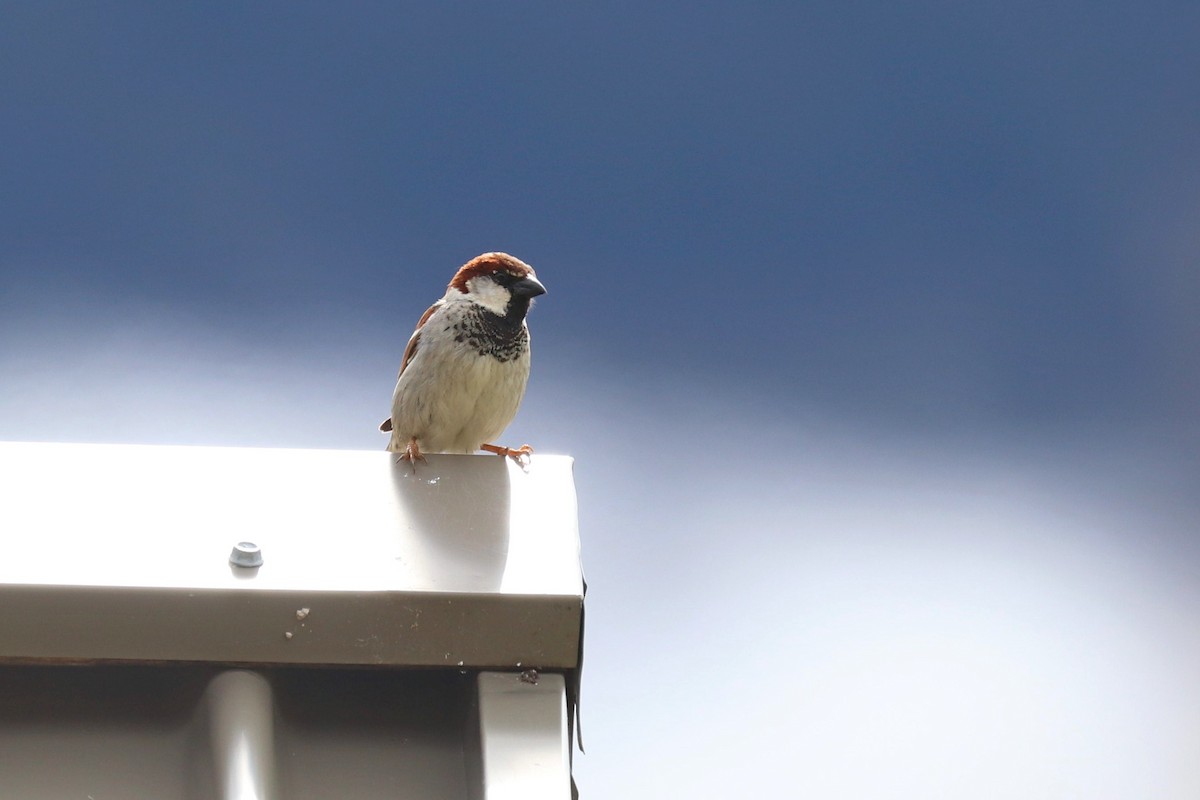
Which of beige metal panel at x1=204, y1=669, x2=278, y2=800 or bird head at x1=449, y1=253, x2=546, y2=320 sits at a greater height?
bird head at x1=449, y1=253, x2=546, y2=320

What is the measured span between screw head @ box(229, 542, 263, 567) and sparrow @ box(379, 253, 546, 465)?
1.68 meters

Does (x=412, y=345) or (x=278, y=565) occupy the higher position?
(x=412, y=345)

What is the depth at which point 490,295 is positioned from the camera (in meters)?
2.97

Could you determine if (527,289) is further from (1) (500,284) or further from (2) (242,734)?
(2) (242,734)

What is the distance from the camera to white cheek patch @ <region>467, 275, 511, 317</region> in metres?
2.94

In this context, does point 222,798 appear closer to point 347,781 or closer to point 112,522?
point 347,781

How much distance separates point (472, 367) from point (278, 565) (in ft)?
5.82

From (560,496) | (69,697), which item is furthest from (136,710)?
(560,496)

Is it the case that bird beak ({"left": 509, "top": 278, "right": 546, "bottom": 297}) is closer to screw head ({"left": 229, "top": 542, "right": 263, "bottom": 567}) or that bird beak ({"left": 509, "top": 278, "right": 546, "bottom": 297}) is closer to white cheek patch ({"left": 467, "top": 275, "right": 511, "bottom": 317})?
white cheek patch ({"left": 467, "top": 275, "right": 511, "bottom": 317})

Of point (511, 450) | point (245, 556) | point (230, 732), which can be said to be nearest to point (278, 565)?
point (245, 556)

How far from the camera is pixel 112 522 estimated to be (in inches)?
45.3

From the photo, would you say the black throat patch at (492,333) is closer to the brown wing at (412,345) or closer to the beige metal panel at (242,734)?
the brown wing at (412,345)

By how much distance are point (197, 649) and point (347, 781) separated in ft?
0.50

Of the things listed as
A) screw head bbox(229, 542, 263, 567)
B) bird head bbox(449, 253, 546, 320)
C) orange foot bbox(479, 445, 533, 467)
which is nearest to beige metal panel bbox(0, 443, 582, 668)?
screw head bbox(229, 542, 263, 567)
